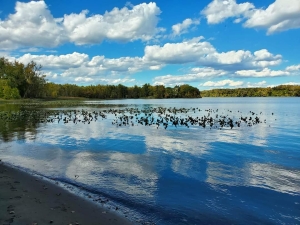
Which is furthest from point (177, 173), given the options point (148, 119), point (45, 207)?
point (148, 119)

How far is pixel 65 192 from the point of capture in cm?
804

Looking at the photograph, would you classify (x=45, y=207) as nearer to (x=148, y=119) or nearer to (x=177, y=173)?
(x=177, y=173)

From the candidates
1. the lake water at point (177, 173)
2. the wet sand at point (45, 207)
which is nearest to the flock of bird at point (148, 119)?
the lake water at point (177, 173)

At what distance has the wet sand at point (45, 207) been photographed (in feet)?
19.2

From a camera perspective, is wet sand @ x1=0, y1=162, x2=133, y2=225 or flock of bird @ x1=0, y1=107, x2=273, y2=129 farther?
flock of bird @ x1=0, y1=107, x2=273, y2=129

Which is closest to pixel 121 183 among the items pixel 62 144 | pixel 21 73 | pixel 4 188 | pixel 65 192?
pixel 65 192

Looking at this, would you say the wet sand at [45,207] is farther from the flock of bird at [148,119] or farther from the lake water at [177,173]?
the flock of bird at [148,119]

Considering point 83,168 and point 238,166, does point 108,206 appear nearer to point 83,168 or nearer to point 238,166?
point 83,168

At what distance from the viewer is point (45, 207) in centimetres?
656

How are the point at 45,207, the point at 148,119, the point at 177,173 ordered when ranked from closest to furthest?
the point at 45,207 < the point at 177,173 < the point at 148,119

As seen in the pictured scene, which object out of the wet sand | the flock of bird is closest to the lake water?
the wet sand

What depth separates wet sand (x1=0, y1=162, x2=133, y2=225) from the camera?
5.86 metres

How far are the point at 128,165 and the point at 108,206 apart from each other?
16.2ft

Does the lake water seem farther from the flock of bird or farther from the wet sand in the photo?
the flock of bird
